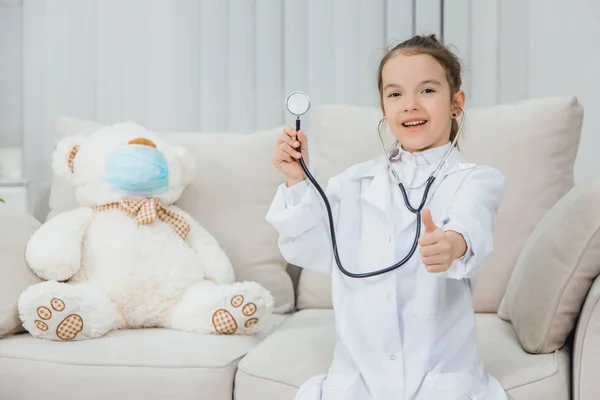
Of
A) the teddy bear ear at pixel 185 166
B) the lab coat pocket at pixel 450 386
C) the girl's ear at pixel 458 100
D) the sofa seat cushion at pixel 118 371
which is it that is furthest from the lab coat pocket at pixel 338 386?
the teddy bear ear at pixel 185 166

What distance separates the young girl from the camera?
3.88 feet

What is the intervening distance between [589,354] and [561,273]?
0.15 meters

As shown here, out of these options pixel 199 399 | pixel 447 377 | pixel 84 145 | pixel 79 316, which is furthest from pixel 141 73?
pixel 447 377

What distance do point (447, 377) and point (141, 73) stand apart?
1732 mm

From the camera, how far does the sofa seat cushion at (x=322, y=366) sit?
4.03 feet

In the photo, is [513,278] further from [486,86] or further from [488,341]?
[486,86]

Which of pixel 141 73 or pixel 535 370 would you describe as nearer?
pixel 535 370

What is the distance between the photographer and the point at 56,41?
253 cm

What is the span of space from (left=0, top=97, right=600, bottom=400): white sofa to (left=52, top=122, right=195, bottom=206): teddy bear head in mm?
108

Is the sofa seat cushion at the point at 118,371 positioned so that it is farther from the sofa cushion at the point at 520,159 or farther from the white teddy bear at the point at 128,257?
the sofa cushion at the point at 520,159

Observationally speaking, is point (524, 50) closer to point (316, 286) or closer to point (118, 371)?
point (316, 286)

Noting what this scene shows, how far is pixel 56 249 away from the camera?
5.15 ft

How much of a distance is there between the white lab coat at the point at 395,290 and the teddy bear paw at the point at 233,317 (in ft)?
0.90

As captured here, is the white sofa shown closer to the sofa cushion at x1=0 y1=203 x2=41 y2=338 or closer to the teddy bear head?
the sofa cushion at x1=0 y1=203 x2=41 y2=338
